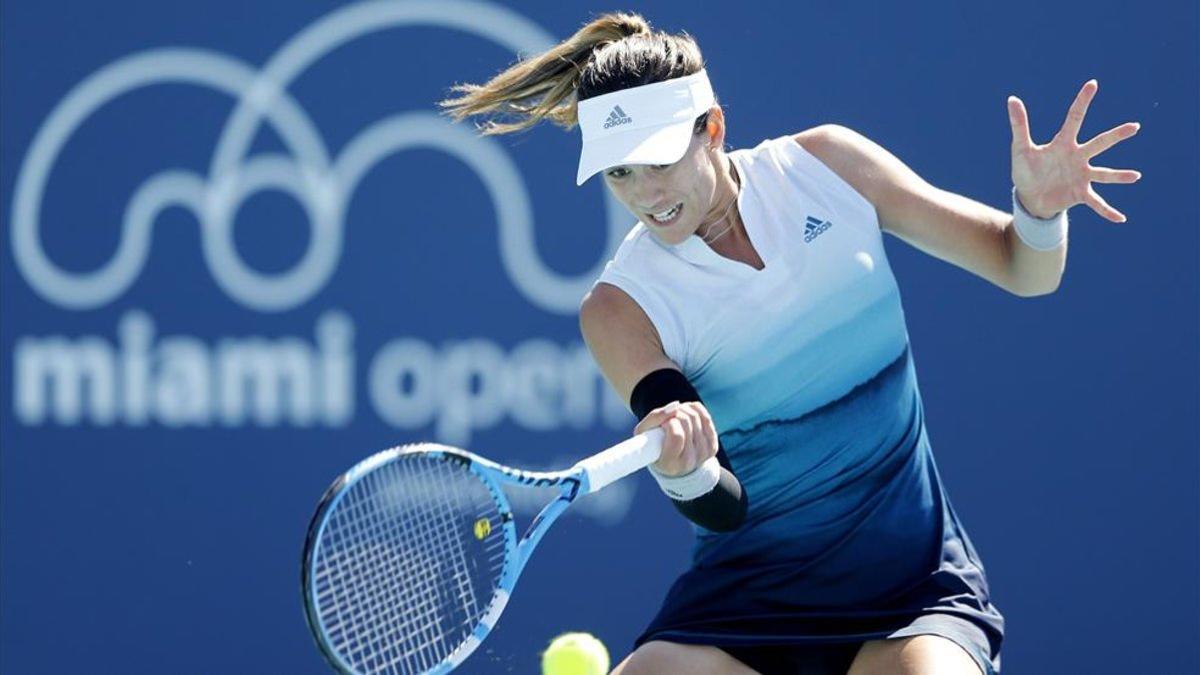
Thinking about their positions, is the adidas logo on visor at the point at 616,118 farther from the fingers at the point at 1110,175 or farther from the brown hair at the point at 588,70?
the fingers at the point at 1110,175

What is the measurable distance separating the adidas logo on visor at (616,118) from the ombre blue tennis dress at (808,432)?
233mm

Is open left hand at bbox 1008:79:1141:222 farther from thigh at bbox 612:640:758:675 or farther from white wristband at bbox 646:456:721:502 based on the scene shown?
thigh at bbox 612:640:758:675

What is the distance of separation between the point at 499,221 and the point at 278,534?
1157mm

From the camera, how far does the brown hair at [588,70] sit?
3385mm

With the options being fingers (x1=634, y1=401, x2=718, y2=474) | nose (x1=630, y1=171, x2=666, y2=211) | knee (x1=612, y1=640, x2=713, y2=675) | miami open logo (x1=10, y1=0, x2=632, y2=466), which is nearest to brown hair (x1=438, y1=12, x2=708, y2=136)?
nose (x1=630, y1=171, x2=666, y2=211)

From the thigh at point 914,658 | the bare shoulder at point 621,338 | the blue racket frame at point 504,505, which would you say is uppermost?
the bare shoulder at point 621,338

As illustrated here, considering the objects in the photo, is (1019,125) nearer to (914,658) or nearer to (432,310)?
(914,658)

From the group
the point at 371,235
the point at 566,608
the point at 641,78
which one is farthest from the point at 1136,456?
the point at 641,78

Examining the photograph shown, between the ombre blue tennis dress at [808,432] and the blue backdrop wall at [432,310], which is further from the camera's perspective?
the blue backdrop wall at [432,310]

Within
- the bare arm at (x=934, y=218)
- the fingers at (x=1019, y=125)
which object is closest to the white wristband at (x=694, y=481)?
the bare arm at (x=934, y=218)

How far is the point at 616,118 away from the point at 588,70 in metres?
0.18

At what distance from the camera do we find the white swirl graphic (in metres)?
5.80

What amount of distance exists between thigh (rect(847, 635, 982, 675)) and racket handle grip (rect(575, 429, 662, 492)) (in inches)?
20.9

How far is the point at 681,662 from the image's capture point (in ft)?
10.5
